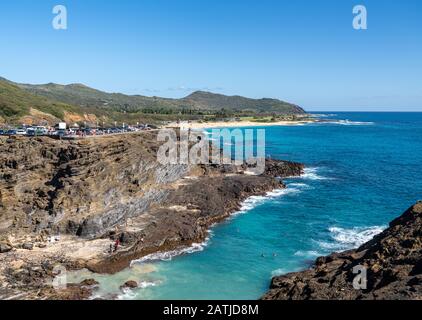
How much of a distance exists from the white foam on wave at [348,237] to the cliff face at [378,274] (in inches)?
246

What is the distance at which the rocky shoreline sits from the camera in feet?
116

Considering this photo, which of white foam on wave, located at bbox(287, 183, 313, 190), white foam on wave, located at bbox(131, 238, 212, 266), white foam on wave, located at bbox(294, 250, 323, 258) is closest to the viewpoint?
white foam on wave, located at bbox(131, 238, 212, 266)

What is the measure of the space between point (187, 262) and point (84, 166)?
17.9 meters

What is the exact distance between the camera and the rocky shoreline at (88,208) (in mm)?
35312

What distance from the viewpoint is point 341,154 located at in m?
101

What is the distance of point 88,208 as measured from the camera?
4359cm

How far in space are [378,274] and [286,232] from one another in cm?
1921

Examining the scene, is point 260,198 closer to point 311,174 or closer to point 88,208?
point 311,174

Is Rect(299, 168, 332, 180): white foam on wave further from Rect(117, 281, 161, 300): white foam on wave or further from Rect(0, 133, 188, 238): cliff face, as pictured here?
Rect(117, 281, 161, 300): white foam on wave

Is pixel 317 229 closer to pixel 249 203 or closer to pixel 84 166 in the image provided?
pixel 249 203

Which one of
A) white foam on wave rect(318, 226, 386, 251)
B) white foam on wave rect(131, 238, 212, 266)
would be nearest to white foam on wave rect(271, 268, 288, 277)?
white foam on wave rect(318, 226, 386, 251)

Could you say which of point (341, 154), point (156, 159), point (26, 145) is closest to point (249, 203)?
point (156, 159)

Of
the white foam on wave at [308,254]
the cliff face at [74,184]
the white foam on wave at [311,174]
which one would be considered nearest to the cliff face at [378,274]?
the white foam on wave at [308,254]

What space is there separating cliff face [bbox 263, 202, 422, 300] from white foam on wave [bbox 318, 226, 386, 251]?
626 centimetres
